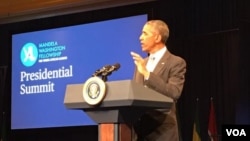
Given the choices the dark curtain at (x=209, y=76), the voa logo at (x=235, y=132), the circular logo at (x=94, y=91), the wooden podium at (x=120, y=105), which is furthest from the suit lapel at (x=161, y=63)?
the dark curtain at (x=209, y=76)

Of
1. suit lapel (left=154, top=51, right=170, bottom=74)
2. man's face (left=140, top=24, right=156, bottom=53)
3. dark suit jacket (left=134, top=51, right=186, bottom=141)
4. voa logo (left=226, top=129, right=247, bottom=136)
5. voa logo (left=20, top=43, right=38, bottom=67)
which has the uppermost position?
voa logo (left=20, top=43, right=38, bottom=67)

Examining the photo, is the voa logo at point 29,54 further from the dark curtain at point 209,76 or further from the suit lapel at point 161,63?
the suit lapel at point 161,63

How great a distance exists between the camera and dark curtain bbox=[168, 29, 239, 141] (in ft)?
18.7

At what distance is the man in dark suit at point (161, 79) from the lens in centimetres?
242

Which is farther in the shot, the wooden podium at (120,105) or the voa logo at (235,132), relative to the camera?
the voa logo at (235,132)

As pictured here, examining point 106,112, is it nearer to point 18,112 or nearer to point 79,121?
point 79,121

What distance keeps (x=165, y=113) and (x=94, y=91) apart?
18.7 inches

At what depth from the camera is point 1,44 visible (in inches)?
313

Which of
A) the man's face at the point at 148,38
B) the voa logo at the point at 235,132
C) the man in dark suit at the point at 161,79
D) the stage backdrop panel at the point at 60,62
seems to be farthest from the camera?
the stage backdrop panel at the point at 60,62

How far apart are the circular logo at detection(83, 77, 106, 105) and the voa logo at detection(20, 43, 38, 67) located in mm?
Answer: 4580

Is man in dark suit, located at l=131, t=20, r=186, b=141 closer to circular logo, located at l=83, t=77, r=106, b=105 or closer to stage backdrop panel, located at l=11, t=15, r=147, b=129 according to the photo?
circular logo, located at l=83, t=77, r=106, b=105

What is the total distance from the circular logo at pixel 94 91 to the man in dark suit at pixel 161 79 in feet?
0.82

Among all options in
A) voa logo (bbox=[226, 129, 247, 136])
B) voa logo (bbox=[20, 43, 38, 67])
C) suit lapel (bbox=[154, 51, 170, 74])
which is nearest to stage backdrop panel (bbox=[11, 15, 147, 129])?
voa logo (bbox=[20, 43, 38, 67])

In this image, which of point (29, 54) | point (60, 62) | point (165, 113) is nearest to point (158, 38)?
point (165, 113)
